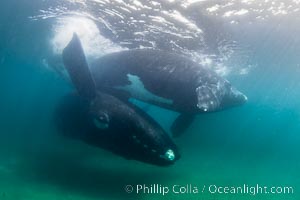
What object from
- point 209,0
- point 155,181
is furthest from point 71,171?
point 209,0

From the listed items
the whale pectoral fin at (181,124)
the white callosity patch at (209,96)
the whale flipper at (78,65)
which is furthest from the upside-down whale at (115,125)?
the whale pectoral fin at (181,124)

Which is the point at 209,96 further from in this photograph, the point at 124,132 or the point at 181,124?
the point at 181,124

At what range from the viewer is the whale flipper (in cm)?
684

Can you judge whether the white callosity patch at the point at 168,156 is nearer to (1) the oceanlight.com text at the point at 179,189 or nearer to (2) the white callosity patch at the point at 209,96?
(2) the white callosity patch at the point at 209,96

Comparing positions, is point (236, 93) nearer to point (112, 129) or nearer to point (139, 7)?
point (112, 129)

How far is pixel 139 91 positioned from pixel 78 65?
5.99ft

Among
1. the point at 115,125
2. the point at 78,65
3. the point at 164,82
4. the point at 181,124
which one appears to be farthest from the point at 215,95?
the point at 78,65

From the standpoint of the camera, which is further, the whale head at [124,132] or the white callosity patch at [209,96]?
the white callosity patch at [209,96]

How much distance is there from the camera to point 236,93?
28.3 ft

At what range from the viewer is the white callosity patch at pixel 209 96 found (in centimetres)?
676

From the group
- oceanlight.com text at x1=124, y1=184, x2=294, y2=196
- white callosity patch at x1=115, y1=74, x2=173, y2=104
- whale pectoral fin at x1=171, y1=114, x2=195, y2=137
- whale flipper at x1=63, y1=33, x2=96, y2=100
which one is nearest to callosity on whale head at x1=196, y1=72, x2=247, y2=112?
white callosity patch at x1=115, y1=74, x2=173, y2=104

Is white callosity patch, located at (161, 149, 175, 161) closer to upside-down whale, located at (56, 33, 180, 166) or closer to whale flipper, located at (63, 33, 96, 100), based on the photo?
upside-down whale, located at (56, 33, 180, 166)

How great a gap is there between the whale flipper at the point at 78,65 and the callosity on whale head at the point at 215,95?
99.1 inches

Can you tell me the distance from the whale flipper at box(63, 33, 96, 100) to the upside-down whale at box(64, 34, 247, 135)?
146 mm
